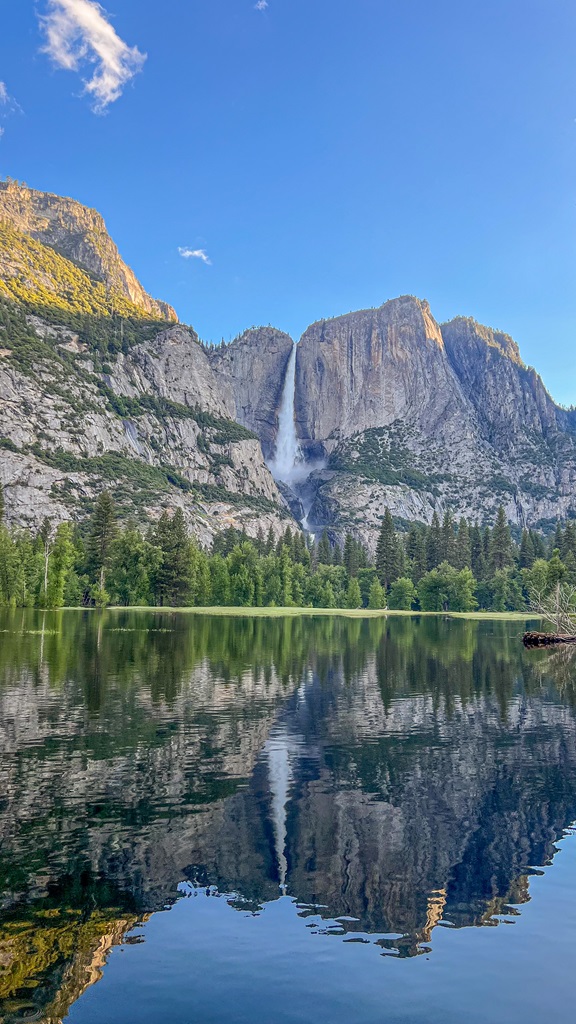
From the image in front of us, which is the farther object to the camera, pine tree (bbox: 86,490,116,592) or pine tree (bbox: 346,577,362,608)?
pine tree (bbox: 346,577,362,608)

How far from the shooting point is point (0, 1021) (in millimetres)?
9648

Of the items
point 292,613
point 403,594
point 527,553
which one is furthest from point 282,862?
point 527,553

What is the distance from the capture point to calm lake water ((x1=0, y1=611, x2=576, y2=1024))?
428 inches

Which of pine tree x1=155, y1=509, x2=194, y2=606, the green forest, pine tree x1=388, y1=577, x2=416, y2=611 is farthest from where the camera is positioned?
pine tree x1=388, y1=577, x2=416, y2=611

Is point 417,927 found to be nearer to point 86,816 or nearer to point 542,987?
point 542,987

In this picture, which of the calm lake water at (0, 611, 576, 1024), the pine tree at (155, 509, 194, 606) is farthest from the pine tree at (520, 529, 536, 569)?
the calm lake water at (0, 611, 576, 1024)

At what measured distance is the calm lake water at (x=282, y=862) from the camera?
1086 centimetres

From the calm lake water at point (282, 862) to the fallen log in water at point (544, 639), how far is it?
48111 millimetres

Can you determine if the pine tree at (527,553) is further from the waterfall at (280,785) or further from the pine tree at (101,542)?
the waterfall at (280,785)

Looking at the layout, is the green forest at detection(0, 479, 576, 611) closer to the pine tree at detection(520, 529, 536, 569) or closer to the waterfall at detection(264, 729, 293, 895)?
the pine tree at detection(520, 529, 536, 569)

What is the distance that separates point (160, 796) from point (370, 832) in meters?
6.15

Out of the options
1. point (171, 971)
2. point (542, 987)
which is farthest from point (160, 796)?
point (542, 987)

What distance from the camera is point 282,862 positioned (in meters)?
15.9

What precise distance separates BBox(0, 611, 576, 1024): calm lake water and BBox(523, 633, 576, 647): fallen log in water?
48111mm
